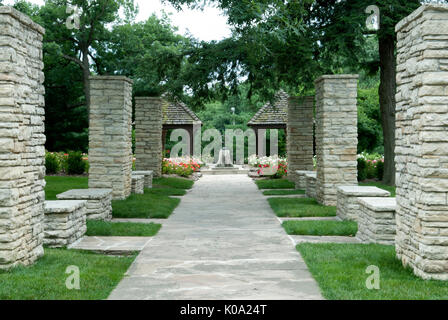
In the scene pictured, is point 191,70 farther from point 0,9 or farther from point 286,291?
point 286,291

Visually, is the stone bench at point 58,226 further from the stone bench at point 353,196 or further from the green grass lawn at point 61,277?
the stone bench at point 353,196

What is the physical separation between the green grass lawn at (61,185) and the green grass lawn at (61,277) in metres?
6.87

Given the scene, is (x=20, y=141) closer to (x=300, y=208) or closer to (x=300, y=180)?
(x=300, y=208)

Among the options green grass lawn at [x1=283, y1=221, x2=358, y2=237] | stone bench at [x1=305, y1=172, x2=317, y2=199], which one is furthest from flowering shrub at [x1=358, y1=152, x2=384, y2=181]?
green grass lawn at [x1=283, y1=221, x2=358, y2=237]

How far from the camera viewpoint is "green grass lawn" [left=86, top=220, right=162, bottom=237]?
872cm

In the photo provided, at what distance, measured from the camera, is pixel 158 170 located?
2006 centimetres

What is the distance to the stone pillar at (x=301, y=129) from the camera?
1756 centimetres

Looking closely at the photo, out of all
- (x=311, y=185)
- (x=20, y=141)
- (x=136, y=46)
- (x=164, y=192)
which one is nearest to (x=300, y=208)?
(x=311, y=185)

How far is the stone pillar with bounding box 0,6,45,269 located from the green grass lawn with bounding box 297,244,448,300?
3.50 m

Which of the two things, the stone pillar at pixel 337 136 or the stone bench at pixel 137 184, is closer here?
the stone pillar at pixel 337 136

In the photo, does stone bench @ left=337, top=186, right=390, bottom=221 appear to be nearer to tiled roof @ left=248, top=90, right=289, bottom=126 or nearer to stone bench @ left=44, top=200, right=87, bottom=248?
stone bench @ left=44, top=200, right=87, bottom=248

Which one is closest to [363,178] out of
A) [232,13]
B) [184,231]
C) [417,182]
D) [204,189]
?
[204,189]

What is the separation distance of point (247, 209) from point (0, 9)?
7.77m

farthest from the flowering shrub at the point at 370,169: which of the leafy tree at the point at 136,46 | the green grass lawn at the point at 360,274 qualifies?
the green grass lawn at the point at 360,274
